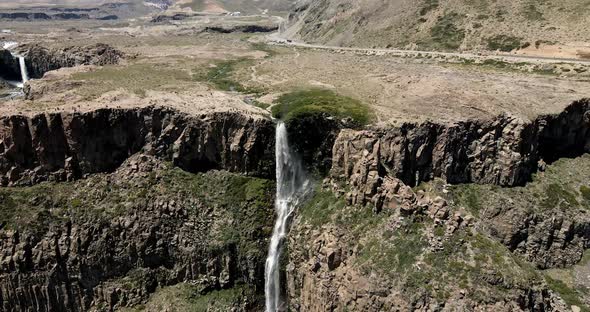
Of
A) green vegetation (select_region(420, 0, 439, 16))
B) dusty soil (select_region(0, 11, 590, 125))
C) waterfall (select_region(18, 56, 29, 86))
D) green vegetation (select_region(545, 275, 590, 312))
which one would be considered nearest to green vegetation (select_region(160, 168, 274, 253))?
dusty soil (select_region(0, 11, 590, 125))

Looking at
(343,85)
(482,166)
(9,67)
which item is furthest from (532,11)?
(9,67)

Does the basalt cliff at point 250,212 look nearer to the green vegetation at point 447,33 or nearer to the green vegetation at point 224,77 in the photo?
the green vegetation at point 224,77

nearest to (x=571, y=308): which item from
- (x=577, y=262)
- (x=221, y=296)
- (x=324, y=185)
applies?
(x=577, y=262)

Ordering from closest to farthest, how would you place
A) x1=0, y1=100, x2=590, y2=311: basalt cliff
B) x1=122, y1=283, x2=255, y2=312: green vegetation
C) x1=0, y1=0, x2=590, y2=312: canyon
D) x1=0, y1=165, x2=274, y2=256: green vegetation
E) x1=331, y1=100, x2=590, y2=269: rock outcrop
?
1. x1=0, y1=0, x2=590, y2=312: canyon
2. x1=0, y1=100, x2=590, y2=311: basalt cliff
3. x1=122, y1=283, x2=255, y2=312: green vegetation
4. x1=0, y1=165, x2=274, y2=256: green vegetation
5. x1=331, y1=100, x2=590, y2=269: rock outcrop

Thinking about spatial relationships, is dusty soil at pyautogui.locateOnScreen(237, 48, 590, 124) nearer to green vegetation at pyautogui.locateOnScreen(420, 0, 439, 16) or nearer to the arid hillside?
the arid hillside

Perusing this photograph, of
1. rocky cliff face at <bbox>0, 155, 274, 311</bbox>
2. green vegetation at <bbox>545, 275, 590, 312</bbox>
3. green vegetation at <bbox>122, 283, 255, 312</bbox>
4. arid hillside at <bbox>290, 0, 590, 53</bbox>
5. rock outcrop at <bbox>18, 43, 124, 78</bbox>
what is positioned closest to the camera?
green vegetation at <bbox>545, 275, 590, 312</bbox>

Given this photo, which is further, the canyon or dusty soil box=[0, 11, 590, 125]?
dusty soil box=[0, 11, 590, 125]

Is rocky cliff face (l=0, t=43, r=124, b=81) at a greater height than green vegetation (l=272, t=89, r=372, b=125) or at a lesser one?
greater

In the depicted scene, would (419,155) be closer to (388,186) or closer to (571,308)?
(388,186)
